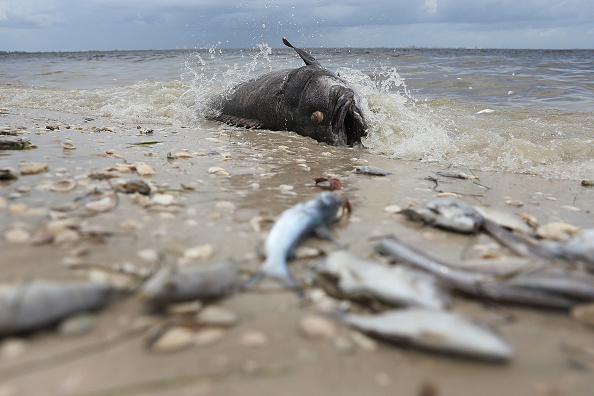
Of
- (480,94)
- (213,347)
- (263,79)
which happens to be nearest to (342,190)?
(213,347)

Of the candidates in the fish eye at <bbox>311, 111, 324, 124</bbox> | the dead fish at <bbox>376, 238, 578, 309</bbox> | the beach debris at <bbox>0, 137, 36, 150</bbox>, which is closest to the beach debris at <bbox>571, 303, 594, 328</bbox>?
the dead fish at <bbox>376, 238, 578, 309</bbox>

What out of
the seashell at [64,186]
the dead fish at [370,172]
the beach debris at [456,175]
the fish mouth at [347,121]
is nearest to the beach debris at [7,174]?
the seashell at [64,186]

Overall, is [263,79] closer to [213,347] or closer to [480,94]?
[213,347]

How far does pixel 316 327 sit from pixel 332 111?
4511 mm

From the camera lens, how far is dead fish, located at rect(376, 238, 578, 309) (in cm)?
156

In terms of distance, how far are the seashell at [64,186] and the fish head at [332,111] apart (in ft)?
11.8

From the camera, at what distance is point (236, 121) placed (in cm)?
714

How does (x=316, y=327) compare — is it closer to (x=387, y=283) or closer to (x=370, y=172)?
(x=387, y=283)

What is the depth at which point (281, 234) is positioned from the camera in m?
2.01

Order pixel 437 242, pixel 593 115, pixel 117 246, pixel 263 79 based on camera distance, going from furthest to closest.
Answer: pixel 593 115
pixel 263 79
pixel 437 242
pixel 117 246

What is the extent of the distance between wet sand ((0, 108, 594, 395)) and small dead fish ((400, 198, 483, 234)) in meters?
0.07

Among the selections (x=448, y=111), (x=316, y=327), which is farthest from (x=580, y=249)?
(x=448, y=111)

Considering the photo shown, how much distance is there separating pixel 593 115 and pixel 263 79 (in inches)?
257

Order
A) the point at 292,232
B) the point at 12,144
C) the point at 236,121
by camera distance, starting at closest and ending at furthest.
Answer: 1. the point at 292,232
2. the point at 12,144
3. the point at 236,121
